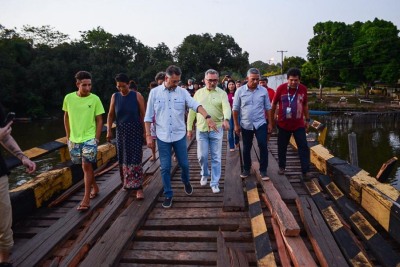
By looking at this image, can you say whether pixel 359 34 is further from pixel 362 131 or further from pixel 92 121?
pixel 92 121

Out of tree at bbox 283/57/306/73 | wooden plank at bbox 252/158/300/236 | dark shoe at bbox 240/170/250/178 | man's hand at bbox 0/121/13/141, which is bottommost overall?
dark shoe at bbox 240/170/250/178

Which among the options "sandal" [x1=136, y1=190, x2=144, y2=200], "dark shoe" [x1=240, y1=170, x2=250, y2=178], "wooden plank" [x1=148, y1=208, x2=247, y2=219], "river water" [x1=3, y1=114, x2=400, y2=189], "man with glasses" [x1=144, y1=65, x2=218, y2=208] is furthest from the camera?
"river water" [x1=3, y1=114, x2=400, y2=189]

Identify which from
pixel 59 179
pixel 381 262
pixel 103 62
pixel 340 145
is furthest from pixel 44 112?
pixel 381 262

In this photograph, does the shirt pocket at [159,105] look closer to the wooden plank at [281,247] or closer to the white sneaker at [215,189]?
the white sneaker at [215,189]

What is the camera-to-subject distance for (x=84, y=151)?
12.3 ft

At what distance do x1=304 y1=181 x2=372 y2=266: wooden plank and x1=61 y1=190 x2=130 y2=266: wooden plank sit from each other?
8.04 feet

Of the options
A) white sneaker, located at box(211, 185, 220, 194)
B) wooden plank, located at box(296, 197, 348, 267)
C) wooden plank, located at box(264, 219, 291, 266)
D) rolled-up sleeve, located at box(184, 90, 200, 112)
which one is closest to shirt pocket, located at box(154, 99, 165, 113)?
rolled-up sleeve, located at box(184, 90, 200, 112)

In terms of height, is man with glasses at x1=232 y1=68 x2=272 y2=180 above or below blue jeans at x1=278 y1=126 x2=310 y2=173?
above

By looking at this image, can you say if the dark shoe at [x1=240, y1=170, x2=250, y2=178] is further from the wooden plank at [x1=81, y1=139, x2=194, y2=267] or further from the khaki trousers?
the khaki trousers

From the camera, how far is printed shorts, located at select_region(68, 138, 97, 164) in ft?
12.3

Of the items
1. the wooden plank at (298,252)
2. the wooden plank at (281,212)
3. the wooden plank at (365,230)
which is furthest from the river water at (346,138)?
the wooden plank at (298,252)

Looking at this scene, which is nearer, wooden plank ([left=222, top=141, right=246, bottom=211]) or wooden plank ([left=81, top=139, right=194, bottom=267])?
wooden plank ([left=81, top=139, right=194, bottom=267])

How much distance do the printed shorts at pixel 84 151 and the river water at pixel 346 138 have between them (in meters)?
14.6

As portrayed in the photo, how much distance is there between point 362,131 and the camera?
31719mm
